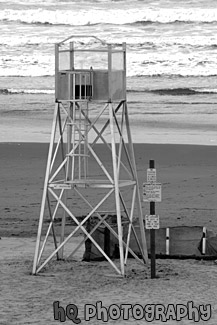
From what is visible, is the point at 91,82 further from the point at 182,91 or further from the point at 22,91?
the point at 22,91

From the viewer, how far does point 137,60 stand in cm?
4997

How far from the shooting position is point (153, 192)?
38.7 feet

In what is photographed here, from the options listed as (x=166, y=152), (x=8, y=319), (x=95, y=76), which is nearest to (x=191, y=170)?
(x=166, y=152)

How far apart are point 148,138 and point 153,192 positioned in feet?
47.1

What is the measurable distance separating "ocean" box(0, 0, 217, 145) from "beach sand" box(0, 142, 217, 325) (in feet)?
19.7

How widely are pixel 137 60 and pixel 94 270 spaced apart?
125 feet

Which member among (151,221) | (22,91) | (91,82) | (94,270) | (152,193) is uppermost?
(91,82)

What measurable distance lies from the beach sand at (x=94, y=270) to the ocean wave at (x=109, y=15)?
1535 inches

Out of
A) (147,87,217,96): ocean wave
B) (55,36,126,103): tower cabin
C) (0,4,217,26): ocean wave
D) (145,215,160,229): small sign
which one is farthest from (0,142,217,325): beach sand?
(0,4,217,26): ocean wave

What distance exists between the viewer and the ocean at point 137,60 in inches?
1168

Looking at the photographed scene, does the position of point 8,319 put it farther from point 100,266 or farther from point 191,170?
point 191,170

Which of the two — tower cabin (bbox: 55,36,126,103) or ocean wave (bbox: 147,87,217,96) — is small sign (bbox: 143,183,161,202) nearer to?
tower cabin (bbox: 55,36,126,103)

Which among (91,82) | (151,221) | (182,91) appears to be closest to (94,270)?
(151,221)

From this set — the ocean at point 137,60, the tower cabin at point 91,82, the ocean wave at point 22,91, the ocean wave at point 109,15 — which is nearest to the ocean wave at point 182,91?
the ocean at point 137,60
